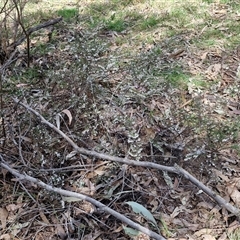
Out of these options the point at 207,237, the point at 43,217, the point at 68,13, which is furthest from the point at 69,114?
the point at 68,13

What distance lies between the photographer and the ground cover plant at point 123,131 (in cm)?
209

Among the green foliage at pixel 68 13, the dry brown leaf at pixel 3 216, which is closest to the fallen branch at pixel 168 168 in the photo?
the dry brown leaf at pixel 3 216

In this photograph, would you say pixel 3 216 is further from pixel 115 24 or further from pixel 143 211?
pixel 115 24

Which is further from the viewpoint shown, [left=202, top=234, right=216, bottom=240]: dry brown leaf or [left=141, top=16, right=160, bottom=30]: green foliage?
[left=141, top=16, right=160, bottom=30]: green foliage

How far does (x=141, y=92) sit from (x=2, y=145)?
934mm

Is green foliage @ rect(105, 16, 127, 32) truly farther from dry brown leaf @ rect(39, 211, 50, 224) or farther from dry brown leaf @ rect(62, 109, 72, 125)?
dry brown leaf @ rect(39, 211, 50, 224)

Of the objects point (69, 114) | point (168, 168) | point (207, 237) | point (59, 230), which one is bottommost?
point (207, 237)

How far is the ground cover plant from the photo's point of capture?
2.09m

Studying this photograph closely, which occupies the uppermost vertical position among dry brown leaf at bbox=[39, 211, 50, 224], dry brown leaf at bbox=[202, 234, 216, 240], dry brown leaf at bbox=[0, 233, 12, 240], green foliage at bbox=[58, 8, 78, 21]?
green foliage at bbox=[58, 8, 78, 21]

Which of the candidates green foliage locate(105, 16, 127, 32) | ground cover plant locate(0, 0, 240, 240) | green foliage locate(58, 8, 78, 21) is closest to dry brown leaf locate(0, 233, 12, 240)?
ground cover plant locate(0, 0, 240, 240)

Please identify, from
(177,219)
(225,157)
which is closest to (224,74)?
(225,157)

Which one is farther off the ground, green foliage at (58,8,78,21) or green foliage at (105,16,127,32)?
green foliage at (58,8,78,21)

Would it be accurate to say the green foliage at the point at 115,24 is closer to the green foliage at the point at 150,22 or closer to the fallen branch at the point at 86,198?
the green foliage at the point at 150,22

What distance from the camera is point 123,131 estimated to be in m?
2.50
